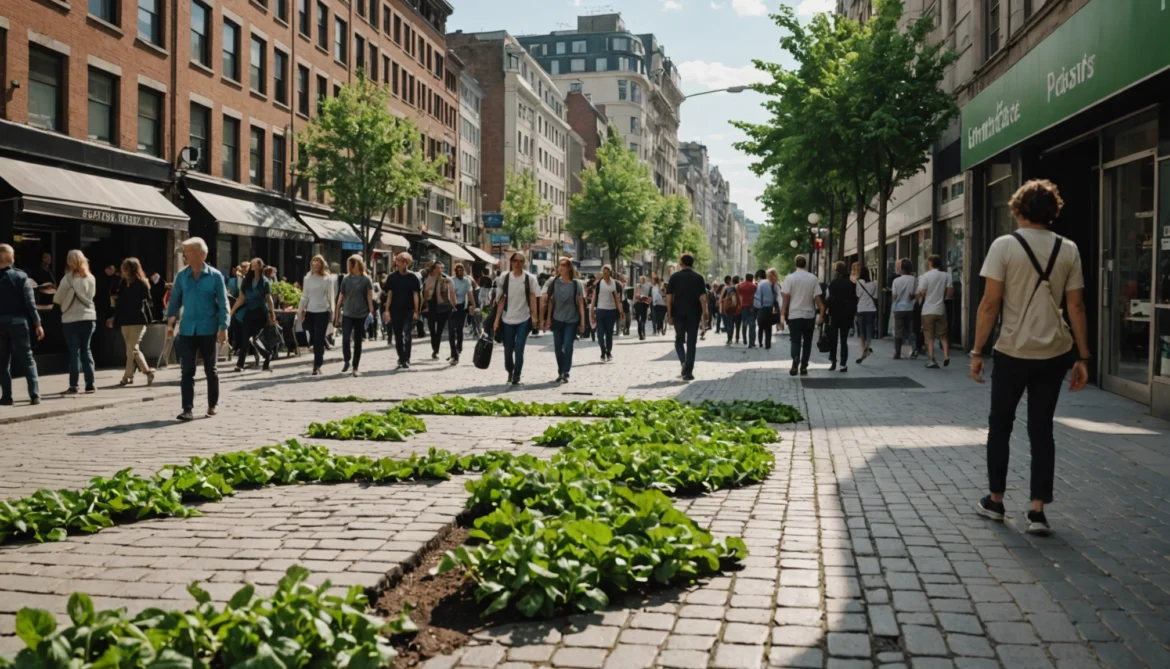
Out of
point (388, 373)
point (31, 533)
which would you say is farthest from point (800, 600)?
point (388, 373)

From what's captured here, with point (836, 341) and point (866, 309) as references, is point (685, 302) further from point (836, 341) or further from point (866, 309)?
point (866, 309)

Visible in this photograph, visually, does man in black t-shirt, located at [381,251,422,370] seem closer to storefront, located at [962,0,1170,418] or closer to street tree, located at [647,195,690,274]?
storefront, located at [962,0,1170,418]

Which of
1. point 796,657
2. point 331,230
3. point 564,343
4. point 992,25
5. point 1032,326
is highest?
point 992,25

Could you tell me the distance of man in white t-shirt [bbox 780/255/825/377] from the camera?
17422 mm

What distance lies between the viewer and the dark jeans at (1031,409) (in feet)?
19.7

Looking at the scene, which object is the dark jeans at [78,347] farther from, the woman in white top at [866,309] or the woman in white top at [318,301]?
the woman in white top at [866,309]

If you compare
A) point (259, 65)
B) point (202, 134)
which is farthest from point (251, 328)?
point (259, 65)

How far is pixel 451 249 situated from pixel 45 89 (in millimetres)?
36673

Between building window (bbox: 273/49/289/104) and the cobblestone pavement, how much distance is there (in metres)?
30.1

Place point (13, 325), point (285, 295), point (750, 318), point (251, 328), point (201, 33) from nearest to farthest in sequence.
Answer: point (13, 325) < point (251, 328) < point (285, 295) < point (750, 318) < point (201, 33)

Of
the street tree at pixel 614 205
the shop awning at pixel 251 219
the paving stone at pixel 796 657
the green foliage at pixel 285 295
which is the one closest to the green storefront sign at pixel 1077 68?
Result: the paving stone at pixel 796 657

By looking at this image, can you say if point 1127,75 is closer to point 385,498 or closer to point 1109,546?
point 1109,546

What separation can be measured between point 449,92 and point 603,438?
59.5 metres

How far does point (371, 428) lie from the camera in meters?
9.62
